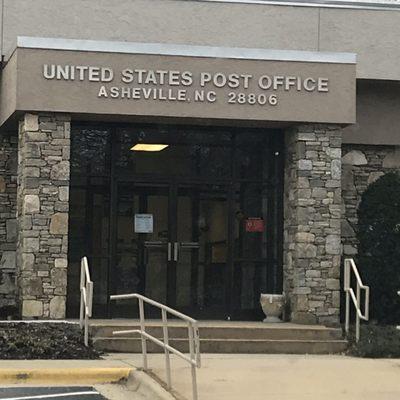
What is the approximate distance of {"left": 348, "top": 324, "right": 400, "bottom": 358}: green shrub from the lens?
40.3 feet

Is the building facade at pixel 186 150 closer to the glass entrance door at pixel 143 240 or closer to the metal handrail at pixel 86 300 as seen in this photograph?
the glass entrance door at pixel 143 240

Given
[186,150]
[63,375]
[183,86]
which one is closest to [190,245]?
[186,150]

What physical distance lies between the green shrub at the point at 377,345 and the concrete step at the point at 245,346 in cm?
34

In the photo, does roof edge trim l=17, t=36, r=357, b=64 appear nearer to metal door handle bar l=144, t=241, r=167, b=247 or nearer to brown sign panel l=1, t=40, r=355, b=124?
brown sign panel l=1, t=40, r=355, b=124

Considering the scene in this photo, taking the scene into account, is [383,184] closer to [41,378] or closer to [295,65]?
[295,65]

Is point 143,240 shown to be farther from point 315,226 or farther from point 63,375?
point 63,375

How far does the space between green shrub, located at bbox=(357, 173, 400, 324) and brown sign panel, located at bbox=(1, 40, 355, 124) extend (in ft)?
6.07

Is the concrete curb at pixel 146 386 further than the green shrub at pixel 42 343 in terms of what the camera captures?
No

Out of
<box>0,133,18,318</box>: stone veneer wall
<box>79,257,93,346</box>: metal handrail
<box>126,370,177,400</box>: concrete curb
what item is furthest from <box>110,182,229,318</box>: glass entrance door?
<box>126,370,177,400</box>: concrete curb

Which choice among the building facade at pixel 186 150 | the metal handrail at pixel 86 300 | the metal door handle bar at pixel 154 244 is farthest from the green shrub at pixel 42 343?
the metal door handle bar at pixel 154 244

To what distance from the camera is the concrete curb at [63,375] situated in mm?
9758

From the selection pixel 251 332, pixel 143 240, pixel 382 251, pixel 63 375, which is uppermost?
pixel 143 240

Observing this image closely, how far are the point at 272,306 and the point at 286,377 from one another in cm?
434

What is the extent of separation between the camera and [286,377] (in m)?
10.1
